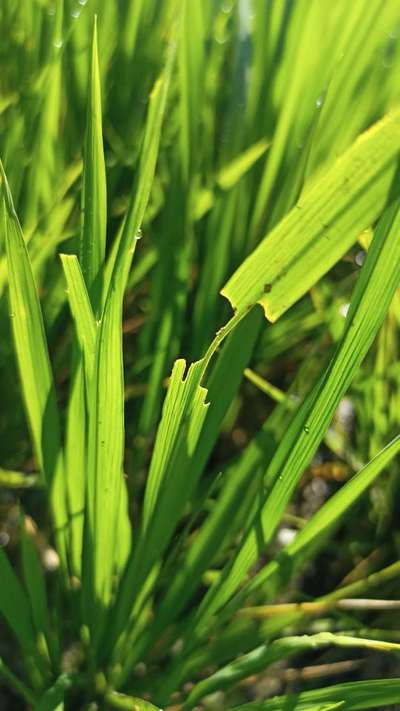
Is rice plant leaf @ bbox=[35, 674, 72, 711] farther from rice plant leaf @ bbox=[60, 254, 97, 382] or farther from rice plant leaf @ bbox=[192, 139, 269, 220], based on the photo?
rice plant leaf @ bbox=[192, 139, 269, 220]

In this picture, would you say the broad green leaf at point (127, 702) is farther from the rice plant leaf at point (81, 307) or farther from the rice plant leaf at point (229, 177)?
the rice plant leaf at point (229, 177)

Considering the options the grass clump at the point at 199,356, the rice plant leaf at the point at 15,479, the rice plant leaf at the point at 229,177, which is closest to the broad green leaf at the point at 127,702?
the grass clump at the point at 199,356

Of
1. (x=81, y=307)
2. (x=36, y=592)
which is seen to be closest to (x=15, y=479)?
(x=36, y=592)

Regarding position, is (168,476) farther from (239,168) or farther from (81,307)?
(239,168)

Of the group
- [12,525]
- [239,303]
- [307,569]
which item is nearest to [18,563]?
[12,525]

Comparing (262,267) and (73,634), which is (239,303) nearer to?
(262,267)
